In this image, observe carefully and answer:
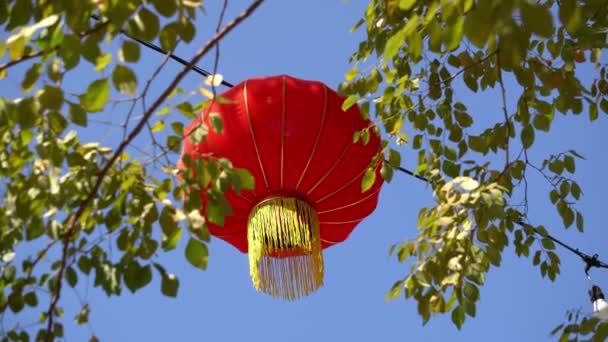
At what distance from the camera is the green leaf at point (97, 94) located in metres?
1.44

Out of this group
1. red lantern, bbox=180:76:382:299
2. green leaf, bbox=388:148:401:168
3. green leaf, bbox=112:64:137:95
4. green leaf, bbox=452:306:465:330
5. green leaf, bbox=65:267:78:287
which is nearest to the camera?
green leaf, bbox=112:64:137:95

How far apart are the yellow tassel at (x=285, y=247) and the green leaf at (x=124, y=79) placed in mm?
1034

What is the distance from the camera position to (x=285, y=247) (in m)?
2.45

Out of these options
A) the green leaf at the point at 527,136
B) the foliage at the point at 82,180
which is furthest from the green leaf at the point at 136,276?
the green leaf at the point at 527,136

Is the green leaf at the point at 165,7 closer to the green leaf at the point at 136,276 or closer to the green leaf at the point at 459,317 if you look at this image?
the green leaf at the point at 136,276

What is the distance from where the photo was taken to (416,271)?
1863mm

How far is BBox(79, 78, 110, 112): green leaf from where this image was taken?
1443mm

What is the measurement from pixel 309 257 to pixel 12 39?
4.11 feet

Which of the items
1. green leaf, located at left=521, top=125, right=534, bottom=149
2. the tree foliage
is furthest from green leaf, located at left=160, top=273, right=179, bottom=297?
green leaf, located at left=521, top=125, right=534, bottom=149

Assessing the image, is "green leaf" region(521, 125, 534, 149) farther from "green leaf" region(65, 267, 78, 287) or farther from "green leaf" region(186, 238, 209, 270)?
"green leaf" region(65, 267, 78, 287)

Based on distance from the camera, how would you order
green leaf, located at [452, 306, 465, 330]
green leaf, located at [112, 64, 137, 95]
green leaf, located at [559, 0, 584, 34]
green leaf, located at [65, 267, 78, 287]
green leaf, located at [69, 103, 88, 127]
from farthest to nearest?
green leaf, located at [452, 306, 465, 330], green leaf, located at [65, 267, 78, 287], green leaf, located at [69, 103, 88, 127], green leaf, located at [112, 64, 137, 95], green leaf, located at [559, 0, 584, 34]

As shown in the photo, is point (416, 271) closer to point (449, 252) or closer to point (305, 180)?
point (449, 252)

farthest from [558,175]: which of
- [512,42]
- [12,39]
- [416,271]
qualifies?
[12,39]

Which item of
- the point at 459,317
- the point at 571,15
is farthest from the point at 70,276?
the point at 571,15
